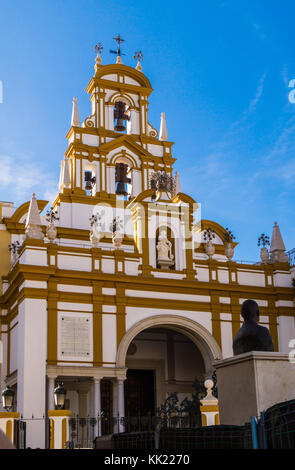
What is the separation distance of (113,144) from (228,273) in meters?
8.91

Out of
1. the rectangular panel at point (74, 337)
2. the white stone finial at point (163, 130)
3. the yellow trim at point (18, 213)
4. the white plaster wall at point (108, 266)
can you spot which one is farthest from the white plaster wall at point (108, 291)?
the white stone finial at point (163, 130)

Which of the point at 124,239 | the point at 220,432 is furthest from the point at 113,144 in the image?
the point at 220,432

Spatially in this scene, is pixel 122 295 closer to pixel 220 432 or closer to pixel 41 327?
pixel 41 327

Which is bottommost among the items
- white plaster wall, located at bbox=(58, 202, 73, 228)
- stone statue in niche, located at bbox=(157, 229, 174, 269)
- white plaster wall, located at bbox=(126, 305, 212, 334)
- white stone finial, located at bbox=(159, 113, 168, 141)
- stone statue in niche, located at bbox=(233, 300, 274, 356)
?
stone statue in niche, located at bbox=(233, 300, 274, 356)

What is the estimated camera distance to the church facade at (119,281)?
2295 centimetres

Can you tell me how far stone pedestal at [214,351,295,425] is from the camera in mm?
8250

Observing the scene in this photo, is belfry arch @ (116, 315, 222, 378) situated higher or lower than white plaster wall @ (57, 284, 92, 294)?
lower

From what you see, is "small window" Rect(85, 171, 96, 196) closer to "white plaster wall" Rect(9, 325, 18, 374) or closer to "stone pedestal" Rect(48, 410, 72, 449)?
"white plaster wall" Rect(9, 325, 18, 374)

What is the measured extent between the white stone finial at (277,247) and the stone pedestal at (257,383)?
64.2 ft

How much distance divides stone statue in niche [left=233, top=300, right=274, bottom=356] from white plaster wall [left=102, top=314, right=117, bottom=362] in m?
14.2

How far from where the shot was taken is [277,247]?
2803cm

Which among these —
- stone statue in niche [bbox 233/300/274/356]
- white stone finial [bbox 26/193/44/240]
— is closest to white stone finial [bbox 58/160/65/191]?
white stone finial [bbox 26/193/44/240]

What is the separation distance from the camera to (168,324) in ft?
82.6

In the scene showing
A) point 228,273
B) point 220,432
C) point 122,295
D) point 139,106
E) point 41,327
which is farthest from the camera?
point 139,106
